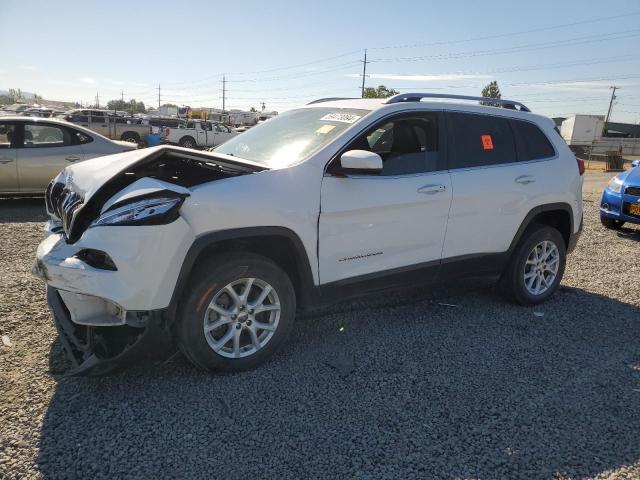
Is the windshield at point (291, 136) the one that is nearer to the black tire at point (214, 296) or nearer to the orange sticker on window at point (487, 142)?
the black tire at point (214, 296)

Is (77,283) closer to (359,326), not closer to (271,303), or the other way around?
(271,303)

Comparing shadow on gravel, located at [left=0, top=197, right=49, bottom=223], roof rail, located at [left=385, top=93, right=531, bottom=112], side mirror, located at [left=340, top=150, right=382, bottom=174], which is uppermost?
roof rail, located at [left=385, top=93, right=531, bottom=112]

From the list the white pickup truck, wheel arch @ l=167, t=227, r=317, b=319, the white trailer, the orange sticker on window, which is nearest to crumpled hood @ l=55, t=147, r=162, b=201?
wheel arch @ l=167, t=227, r=317, b=319

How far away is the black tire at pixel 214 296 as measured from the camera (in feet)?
9.57

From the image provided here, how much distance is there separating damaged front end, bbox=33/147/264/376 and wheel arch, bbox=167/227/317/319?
0.06 metres

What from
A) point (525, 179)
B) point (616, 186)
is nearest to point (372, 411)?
point (525, 179)

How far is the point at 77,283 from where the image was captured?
2688 mm

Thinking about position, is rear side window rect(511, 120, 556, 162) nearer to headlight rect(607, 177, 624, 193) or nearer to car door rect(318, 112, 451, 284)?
car door rect(318, 112, 451, 284)

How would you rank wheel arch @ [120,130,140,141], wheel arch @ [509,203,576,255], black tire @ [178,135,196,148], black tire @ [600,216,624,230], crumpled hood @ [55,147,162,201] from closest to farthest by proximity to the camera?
crumpled hood @ [55,147,162,201] → wheel arch @ [509,203,576,255] → black tire @ [600,216,624,230] → wheel arch @ [120,130,140,141] → black tire @ [178,135,196,148]

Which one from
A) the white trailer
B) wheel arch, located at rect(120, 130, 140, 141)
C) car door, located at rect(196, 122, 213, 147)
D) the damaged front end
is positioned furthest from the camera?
the white trailer

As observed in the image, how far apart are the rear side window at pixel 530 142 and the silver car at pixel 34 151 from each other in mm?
6918

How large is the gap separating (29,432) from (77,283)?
0.80m

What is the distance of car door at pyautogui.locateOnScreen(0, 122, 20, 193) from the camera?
7809 millimetres

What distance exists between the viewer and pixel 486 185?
4.11m
